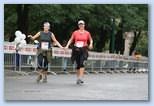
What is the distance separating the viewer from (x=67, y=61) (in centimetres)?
1163

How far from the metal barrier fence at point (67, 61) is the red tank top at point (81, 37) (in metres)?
0.16

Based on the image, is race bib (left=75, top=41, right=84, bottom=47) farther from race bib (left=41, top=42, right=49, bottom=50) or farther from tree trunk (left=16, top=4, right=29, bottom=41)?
tree trunk (left=16, top=4, right=29, bottom=41)

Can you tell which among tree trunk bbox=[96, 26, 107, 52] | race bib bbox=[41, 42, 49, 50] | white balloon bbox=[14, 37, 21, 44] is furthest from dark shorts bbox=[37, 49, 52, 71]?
tree trunk bbox=[96, 26, 107, 52]

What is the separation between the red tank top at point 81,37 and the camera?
11523mm

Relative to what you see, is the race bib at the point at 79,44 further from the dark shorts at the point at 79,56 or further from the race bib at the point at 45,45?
the race bib at the point at 45,45

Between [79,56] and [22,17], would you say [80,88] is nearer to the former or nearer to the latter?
[79,56]

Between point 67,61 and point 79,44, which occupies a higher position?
point 79,44

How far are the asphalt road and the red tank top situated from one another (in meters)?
0.41

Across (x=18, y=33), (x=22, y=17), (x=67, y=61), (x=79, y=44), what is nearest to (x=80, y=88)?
(x=67, y=61)

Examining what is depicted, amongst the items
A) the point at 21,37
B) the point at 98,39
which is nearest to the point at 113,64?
the point at 98,39

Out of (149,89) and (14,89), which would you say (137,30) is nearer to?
(149,89)

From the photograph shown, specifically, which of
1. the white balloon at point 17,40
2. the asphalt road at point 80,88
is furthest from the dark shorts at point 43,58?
the white balloon at point 17,40

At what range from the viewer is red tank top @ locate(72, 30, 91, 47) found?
1152cm

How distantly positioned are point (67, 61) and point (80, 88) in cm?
41
